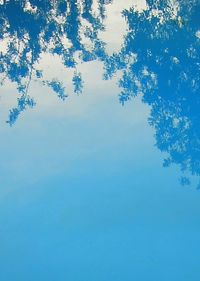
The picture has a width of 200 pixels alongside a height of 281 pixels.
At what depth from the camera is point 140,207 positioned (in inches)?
123

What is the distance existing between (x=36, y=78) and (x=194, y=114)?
2.34 meters

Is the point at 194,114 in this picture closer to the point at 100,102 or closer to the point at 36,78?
the point at 100,102

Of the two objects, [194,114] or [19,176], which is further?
[194,114]

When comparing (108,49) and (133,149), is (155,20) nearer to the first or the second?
(108,49)

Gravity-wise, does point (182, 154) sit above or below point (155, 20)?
below

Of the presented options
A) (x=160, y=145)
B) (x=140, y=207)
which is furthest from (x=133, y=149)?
(x=140, y=207)

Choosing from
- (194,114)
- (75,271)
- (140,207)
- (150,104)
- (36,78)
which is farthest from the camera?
(36,78)

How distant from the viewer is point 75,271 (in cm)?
272

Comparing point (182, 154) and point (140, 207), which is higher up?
point (182, 154)

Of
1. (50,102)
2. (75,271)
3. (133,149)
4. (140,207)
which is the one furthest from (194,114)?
(75,271)

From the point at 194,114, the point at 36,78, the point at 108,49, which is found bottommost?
the point at 194,114

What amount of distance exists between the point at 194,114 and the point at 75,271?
220 centimetres

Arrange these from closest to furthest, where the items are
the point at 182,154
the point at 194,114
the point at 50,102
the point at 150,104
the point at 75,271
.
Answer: the point at 75,271 < the point at 182,154 < the point at 194,114 < the point at 150,104 < the point at 50,102

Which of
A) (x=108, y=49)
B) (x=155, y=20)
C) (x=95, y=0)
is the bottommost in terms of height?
(x=108, y=49)
